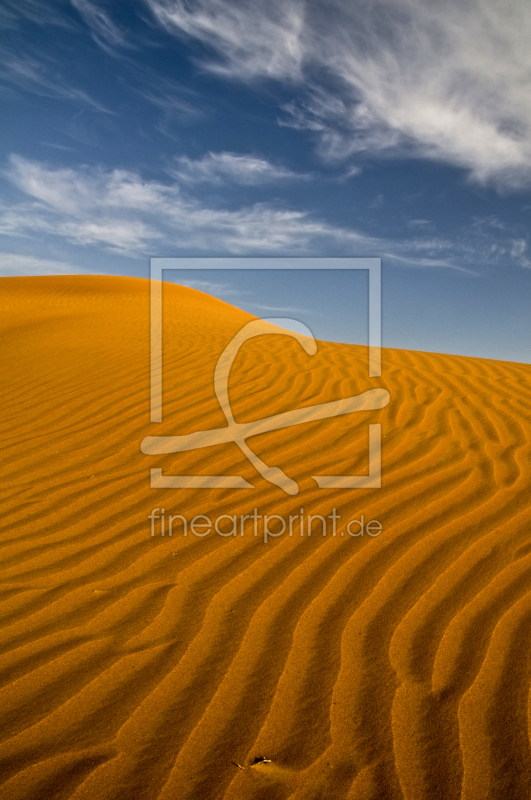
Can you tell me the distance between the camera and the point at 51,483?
3.70 meters

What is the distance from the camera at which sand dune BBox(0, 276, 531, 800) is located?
164 cm

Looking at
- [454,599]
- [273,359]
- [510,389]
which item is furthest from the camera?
[273,359]

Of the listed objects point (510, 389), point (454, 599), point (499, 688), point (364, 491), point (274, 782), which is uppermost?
point (510, 389)

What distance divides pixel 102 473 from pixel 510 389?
15.6 feet

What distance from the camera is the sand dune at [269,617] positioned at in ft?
5.37

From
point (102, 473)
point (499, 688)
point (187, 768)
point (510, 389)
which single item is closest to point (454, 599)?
point (499, 688)

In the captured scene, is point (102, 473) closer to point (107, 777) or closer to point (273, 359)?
point (107, 777)

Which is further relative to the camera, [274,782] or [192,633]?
[192,633]

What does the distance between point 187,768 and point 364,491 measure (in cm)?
219

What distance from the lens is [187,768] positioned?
163 cm

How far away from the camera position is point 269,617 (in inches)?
91.4

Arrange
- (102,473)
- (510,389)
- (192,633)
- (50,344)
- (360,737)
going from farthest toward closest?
(50,344)
(510,389)
(102,473)
(192,633)
(360,737)

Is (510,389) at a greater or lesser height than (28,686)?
greater

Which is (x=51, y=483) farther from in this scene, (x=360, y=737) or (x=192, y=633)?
(x=360, y=737)
